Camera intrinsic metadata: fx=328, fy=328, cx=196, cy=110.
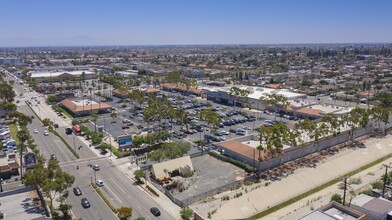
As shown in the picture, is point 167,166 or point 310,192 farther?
point 167,166

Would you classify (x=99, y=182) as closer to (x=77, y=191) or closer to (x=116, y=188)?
(x=116, y=188)

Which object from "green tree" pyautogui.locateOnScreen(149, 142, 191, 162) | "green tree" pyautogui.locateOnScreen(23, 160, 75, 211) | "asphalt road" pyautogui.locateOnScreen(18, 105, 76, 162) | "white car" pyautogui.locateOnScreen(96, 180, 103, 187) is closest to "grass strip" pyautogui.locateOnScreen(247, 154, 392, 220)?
"green tree" pyautogui.locateOnScreen(149, 142, 191, 162)

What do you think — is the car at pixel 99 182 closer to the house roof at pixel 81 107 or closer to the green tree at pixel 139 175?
the green tree at pixel 139 175

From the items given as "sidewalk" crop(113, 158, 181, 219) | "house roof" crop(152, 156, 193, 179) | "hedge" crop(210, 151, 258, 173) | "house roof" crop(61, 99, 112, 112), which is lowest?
"sidewalk" crop(113, 158, 181, 219)

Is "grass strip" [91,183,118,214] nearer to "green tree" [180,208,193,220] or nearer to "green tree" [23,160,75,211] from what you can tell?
"green tree" [23,160,75,211]

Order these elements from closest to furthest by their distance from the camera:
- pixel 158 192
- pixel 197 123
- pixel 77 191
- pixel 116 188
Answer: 1. pixel 77 191
2. pixel 158 192
3. pixel 116 188
4. pixel 197 123

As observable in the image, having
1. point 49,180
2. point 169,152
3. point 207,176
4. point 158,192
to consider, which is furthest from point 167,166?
point 49,180
